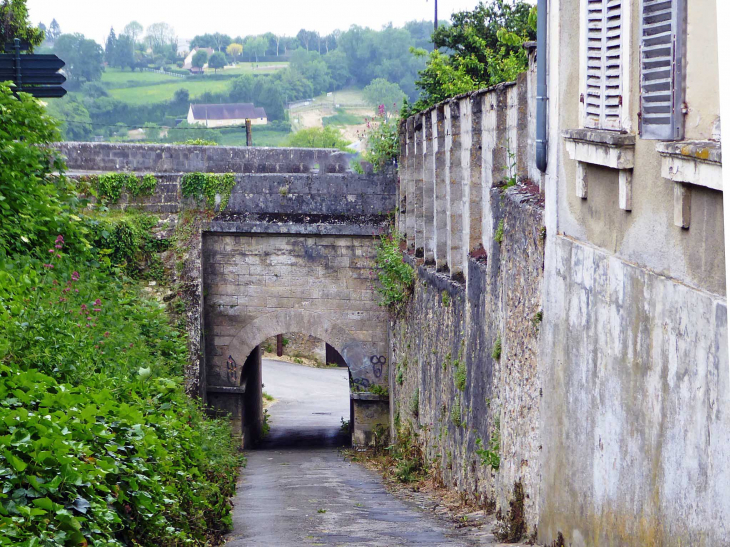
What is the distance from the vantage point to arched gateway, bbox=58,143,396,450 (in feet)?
51.7

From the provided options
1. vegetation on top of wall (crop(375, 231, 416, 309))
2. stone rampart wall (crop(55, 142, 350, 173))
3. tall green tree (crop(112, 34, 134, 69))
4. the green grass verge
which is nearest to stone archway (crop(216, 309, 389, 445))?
vegetation on top of wall (crop(375, 231, 416, 309))

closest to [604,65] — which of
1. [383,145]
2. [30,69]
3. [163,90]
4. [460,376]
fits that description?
[460,376]

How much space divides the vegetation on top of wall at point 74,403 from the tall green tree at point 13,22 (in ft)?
23.9

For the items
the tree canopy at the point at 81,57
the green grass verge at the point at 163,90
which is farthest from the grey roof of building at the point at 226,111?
the tree canopy at the point at 81,57

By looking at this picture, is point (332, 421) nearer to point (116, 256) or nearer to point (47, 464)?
point (116, 256)

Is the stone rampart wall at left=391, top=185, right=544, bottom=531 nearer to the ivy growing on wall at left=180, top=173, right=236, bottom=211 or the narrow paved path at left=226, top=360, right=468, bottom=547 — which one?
the narrow paved path at left=226, top=360, right=468, bottom=547

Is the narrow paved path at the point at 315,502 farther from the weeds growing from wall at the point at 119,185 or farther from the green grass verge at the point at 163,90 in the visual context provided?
the green grass verge at the point at 163,90

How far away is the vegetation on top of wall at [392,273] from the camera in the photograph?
1402 cm

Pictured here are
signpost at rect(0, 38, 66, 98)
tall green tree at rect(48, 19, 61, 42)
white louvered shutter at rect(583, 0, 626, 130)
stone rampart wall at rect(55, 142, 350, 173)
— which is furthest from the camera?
tall green tree at rect(48, 19, 61, 42)

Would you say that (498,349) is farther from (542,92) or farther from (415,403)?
(415,403)

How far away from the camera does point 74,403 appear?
5.72m

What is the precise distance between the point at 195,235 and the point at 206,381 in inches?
105

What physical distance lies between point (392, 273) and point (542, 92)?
326 inches

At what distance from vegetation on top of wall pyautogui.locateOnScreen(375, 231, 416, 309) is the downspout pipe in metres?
7.02
